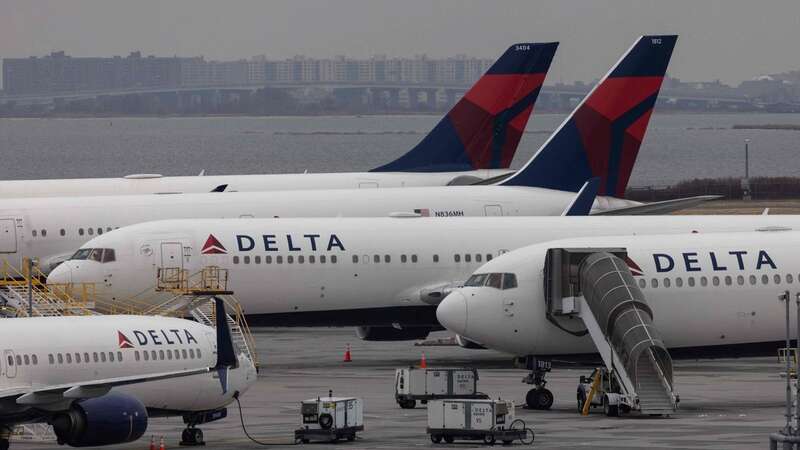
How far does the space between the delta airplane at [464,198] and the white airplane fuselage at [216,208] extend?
38 millimetres

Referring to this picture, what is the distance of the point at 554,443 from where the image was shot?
139 ft

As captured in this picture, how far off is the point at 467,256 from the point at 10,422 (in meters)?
25.3

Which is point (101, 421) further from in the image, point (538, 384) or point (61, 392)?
point (538, 384)

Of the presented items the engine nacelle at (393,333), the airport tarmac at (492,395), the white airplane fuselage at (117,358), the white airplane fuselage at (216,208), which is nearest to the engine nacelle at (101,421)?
the white airplane fuselage at (117,358)

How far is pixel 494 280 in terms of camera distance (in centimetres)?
5181

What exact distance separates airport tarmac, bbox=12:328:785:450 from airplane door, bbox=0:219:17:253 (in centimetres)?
1014

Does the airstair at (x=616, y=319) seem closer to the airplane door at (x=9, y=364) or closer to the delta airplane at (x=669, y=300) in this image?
the delta airplane at (x=669, y=300)

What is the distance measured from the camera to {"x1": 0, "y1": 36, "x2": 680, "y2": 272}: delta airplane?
2744 inches

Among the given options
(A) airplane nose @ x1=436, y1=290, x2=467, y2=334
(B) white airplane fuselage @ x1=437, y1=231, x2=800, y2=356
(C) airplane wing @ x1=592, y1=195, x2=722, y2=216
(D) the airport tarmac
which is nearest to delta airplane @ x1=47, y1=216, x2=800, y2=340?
(D) the airport tarmac

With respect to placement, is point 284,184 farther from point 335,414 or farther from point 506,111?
point 335,414

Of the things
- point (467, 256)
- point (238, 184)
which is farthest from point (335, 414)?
point (238, 184)

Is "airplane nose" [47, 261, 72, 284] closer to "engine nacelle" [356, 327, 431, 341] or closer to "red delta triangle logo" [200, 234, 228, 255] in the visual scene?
"red delta triangle logo" [200, 234, 228, 255]

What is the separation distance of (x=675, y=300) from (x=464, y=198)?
867 inches

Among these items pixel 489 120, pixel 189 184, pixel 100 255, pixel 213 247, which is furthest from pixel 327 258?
pixel 489 120
